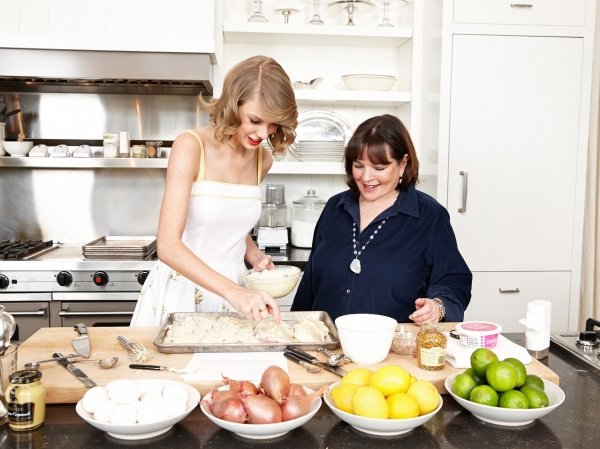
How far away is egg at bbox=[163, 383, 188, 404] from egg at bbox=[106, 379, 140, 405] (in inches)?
2.3

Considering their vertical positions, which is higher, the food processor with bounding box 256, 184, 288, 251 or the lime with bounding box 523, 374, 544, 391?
the food processor with bounding box 256, 184, 288, 251

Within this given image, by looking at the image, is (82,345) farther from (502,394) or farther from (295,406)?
(502,394)

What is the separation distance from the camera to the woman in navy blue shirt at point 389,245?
2.11m

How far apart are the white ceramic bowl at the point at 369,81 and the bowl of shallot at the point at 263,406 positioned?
2.55 metres

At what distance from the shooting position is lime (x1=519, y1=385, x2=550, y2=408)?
1.28 m

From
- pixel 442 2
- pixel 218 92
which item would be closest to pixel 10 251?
pixel 218 92

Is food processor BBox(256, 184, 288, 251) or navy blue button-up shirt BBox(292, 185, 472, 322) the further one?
food processor BBox(256, 184, 288, 251)

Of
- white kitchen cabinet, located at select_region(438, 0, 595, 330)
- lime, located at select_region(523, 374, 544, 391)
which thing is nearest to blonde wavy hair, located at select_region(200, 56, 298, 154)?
lime, located at select_region(523, 374, 544, 391)

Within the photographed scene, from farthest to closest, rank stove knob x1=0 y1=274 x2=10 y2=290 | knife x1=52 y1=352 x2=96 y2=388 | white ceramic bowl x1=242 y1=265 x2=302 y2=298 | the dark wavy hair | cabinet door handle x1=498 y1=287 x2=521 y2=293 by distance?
1. cabinet door handle x1=498 y1=287 x2=521 y2=293
2. stove knob x1=0 y1=274 x2=10 y2=290
3. the dark wavy hair
4. white ceramic bowl x1=242 y1=265 x2=302 y2=298
5. knife x1=52 y1=352 x2=96 y2=388

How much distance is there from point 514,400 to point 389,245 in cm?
93

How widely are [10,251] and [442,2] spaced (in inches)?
100.0

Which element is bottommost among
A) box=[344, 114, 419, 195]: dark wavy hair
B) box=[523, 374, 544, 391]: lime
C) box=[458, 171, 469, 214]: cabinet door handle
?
box=[523, 374, 544, 391]: lime

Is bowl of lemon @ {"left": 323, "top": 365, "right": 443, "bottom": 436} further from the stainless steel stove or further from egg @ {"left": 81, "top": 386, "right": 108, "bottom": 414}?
the stainless steel stove

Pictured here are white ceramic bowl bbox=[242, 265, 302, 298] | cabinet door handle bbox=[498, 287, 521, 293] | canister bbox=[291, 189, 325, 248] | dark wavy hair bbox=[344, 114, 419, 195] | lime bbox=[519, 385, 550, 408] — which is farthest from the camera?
canister bbox=[291, 189, 325, 248]
